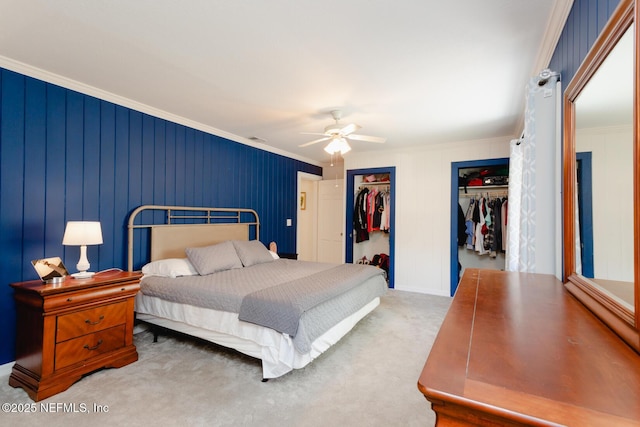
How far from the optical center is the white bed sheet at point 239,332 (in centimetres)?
218

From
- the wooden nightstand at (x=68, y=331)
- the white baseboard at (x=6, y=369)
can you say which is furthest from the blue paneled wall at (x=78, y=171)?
the wooden nightstand at (x=68, y=331)

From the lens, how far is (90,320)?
2279 millimetres

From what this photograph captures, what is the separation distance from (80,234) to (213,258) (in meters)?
1.25

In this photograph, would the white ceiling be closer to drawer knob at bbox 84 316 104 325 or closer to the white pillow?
the white pillow

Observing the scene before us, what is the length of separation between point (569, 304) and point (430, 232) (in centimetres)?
377

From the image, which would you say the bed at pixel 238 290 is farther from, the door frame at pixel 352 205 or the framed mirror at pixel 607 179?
the framed mirror at pixel 607 179

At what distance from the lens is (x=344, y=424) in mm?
1780

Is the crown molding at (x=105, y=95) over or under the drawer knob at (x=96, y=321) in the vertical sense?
over

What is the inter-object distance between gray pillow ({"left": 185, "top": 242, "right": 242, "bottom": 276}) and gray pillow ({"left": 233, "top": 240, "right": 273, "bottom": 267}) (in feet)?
0.40

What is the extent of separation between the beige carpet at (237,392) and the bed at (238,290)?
18 cm

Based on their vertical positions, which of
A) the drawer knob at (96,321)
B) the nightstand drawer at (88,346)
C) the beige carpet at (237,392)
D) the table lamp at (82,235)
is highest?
the table lamp at (82,235)

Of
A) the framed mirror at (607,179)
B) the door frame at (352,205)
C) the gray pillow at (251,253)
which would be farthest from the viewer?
the door frame at (352,205)

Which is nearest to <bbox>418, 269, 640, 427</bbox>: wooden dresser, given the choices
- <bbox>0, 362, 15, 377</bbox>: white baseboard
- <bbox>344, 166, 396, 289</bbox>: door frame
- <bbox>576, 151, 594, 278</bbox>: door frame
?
<bbox>576, 151, 594, 278</bbox>: door frame

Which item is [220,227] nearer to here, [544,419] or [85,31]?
[85,31]
